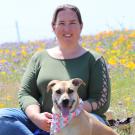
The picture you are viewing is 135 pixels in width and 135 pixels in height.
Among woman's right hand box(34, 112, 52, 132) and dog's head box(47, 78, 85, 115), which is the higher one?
dog's head box(47, 78, 85, 115)

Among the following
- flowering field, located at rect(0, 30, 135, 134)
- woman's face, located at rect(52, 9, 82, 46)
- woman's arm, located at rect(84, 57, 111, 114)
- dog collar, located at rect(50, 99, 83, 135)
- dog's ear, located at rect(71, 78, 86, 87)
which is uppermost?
woman's face, located at rect(52, 9, 82, 46)

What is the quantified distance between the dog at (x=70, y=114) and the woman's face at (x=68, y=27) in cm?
60

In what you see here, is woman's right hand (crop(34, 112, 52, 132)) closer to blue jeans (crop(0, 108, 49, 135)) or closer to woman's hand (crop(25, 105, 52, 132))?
woman's hand (crop(25, 105, 52, 132))

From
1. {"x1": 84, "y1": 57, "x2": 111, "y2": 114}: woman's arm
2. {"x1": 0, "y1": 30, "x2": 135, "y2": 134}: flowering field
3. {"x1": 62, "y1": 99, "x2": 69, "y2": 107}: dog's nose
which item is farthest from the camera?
{"x1": 0, "y1": 30, "x2": 135, "y2": 134}: flowering field

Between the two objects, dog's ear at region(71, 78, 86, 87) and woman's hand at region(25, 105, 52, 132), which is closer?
dog's ear at region(71, 78, 86, 87)

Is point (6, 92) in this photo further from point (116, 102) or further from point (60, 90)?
point (60, 90)

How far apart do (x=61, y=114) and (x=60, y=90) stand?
0.25m

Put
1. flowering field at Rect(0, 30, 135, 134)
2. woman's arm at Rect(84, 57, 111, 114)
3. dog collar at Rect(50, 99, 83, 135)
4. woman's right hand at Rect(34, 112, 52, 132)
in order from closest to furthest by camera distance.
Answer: dog collar at Rect(50, 99, 83, 135), woman's right hand at Rect(34, 112, 52, 132), woman's arm at Rect(84, 57, 111, 114), flowering field at Rect(0, 30, 135, 134)

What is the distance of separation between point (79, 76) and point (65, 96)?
0.62 meters

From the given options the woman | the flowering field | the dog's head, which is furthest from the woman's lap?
the flowering field

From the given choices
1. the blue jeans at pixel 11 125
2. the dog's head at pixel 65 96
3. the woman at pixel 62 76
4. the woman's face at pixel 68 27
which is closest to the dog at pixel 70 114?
the dog's head at pixel 65 96

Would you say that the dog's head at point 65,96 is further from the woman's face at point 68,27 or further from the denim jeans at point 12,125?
the woman's face at point 68,27

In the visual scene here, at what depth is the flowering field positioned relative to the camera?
314 inches

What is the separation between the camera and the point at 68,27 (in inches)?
221
